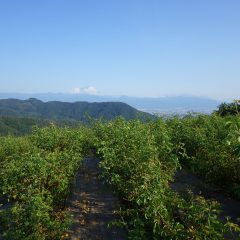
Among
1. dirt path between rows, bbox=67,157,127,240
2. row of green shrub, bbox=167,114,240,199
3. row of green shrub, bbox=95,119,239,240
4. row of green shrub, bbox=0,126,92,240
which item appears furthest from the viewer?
row of green shrub, bbox=167,114,240,199

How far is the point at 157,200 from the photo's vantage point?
21.0ft

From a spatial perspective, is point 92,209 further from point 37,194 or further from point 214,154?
point 214,154

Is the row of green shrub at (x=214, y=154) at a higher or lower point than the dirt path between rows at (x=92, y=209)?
higher

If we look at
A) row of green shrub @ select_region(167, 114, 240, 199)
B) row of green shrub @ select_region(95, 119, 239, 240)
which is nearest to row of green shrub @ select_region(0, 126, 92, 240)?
row of green shrub @ select_region(95, 119, 239, 240)

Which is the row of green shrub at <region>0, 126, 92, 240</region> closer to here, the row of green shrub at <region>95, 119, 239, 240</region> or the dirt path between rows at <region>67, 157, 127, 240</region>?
the dirt path between rows at <region>67, 157, 127, 240</region>

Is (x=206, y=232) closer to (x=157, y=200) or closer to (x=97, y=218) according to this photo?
(x=157, y=200)

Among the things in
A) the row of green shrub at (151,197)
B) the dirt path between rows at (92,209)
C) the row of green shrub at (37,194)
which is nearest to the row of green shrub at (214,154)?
the row of green shrub at (151,197)

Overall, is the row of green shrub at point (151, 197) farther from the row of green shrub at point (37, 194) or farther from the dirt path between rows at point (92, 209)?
the row of green shrub at point (37, 194)

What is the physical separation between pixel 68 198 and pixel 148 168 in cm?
293

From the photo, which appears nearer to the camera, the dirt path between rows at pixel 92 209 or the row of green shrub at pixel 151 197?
the row of green shrub at pixel 151 197

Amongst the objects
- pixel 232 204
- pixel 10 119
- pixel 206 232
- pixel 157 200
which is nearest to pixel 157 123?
pixel 232 204

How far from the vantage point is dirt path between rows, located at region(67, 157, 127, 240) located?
776 centimetres

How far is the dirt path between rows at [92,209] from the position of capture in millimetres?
7756

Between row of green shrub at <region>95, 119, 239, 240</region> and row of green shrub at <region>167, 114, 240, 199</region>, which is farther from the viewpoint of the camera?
row of green shrub at <region>167, 114, 240, 199</region>
